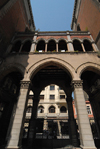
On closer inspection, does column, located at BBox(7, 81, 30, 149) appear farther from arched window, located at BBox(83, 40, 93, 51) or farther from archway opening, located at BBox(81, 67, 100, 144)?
arched window, located at BBox(83, 40, 93, 51)

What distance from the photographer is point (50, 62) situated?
10305mm

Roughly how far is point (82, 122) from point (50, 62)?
6910mm

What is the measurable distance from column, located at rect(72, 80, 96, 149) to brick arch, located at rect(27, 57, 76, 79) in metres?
1.46

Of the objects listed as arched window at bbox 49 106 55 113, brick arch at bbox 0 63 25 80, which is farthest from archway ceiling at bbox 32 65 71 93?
arched window at bbox 49 106 55 113

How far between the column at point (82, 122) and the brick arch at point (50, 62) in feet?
4.79

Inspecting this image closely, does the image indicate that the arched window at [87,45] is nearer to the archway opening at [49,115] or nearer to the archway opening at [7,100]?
the archway opening at [49,115]

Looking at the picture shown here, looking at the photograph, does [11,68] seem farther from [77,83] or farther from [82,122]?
[82,122]

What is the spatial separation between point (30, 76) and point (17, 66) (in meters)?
2.24

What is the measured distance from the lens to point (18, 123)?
6.67 metres

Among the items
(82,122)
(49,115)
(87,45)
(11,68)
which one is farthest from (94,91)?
(49,115)

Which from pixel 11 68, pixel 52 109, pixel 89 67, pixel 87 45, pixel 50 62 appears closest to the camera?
pixel 89 67

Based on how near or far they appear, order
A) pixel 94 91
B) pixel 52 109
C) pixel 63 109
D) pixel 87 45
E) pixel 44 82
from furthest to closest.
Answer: pixel 52 109, pixel 63 109, pixel 44 82, pixel 87 45, pixel 94 91

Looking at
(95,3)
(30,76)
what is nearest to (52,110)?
(30,76)

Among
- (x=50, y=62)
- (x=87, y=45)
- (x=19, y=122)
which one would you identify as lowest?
(x=19, y=122)
